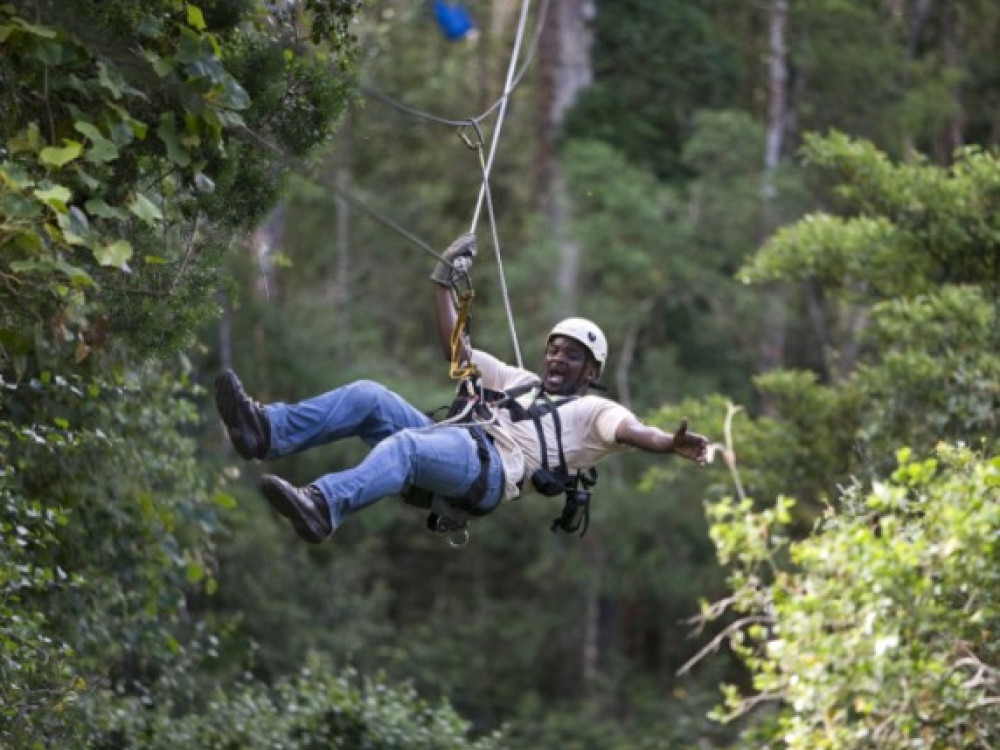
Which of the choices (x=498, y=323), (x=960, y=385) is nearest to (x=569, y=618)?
(x=498, y=323)

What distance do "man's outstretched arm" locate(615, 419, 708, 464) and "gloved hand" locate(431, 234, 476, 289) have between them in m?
0.99

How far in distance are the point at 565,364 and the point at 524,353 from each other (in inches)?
524

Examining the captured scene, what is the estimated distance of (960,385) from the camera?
509 inches

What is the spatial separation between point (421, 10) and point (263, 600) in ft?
30.1

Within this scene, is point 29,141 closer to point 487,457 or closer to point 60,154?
point 60,154

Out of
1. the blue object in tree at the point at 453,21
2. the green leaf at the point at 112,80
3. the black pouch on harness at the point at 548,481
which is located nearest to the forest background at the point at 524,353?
the green leaf at the point at 112,80

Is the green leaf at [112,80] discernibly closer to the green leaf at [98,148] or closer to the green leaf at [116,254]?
the green leaf at [98,148]

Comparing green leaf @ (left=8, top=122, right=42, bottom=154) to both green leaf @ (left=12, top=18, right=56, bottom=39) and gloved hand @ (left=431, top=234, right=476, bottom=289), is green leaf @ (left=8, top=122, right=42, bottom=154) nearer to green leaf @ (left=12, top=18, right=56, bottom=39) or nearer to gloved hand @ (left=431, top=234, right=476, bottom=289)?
green leaf @ (left=12, top=18, right=56, bottom=39)

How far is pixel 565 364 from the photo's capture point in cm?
879

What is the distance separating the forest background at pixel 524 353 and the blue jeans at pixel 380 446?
2.01 ft

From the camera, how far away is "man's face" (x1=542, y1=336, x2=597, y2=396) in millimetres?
8766

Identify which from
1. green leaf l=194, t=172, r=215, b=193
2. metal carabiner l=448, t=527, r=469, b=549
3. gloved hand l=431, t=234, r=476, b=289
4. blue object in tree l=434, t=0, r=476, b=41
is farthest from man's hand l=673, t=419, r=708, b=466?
blue object in tree l=434, t=0, r=476, b=41

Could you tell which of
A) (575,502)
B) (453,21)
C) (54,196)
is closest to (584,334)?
(575,502)

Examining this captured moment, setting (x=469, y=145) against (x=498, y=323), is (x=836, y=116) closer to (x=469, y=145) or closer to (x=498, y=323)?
(x=498, y=323)
